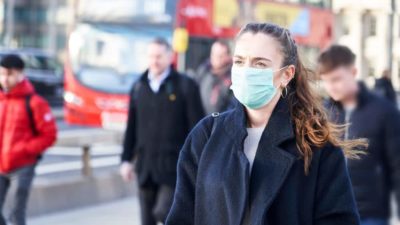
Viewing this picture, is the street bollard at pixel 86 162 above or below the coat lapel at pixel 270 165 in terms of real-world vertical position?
below

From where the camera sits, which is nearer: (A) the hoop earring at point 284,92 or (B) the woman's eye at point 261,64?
(B) the woman's eye at point 261,64

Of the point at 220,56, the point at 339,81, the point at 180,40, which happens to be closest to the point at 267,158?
the point at 339,81

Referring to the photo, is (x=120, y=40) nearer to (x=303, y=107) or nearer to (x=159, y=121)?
(x=159, y=121)

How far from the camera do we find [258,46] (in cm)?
330

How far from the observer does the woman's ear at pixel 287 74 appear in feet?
11.2

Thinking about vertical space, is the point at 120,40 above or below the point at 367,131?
above

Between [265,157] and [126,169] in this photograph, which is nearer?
[265,157]

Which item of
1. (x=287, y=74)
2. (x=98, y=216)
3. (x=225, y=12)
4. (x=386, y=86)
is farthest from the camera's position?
(x=225, y=12)

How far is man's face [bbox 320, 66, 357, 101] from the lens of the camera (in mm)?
5230

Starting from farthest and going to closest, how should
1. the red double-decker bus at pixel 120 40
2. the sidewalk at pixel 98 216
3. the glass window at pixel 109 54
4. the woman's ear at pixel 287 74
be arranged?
1. the glass window at pixel 109 54
2. the red double-decker bus at pixel 120 40
3. the sidewalk at pixel 98 216
4. the woman's ear at pixel 287 74

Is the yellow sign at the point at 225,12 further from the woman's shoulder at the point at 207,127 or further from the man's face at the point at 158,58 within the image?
the woman's shoulder at the point at 207,127

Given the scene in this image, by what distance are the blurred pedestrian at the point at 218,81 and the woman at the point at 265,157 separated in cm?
586

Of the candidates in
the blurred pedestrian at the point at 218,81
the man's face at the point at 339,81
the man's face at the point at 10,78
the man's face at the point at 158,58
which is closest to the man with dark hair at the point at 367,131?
the man's face at the point at 339,81

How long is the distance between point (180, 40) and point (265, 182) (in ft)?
48.5
